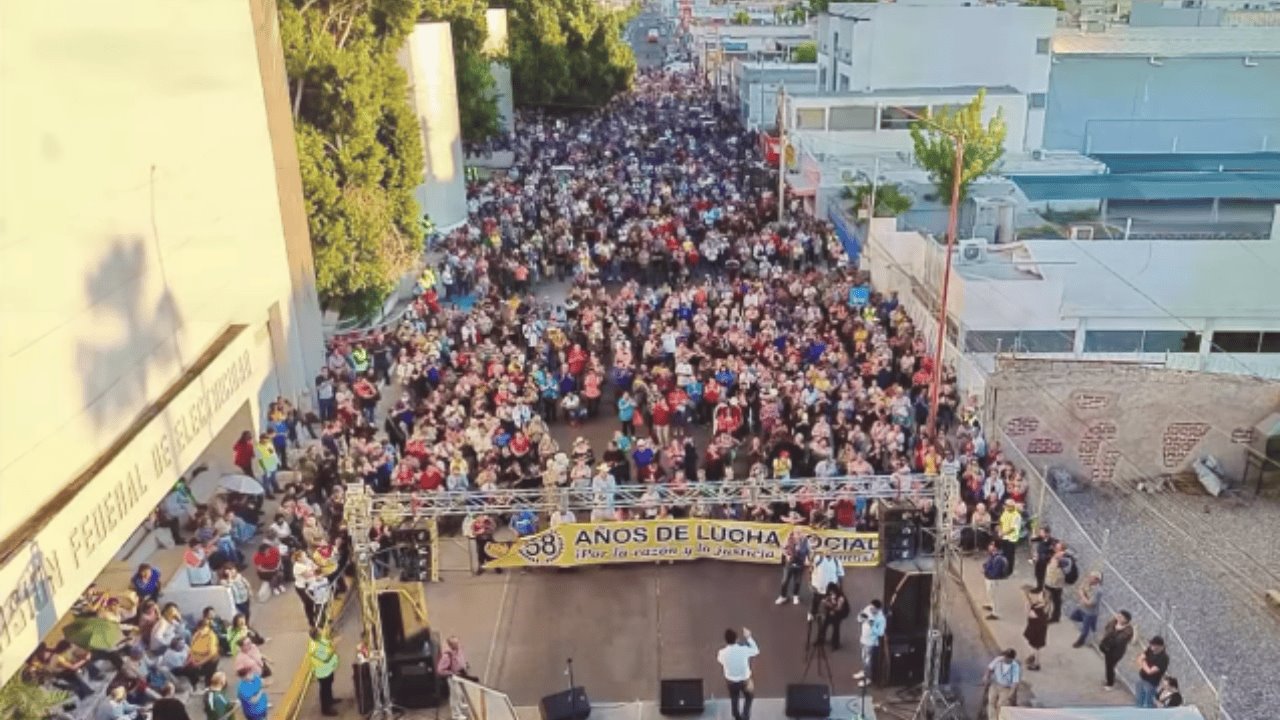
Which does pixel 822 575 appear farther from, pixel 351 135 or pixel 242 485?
pixel 351 135

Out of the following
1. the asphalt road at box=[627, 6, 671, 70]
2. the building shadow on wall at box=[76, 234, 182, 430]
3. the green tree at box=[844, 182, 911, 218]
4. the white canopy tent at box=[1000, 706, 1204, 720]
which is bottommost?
the asphalt road at box=[627, 6, 671, 70]

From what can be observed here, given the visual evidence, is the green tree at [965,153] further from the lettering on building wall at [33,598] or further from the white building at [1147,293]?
the lettering on building wall at [33,598]

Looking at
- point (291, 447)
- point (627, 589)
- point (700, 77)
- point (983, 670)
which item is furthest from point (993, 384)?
point (700, 77)

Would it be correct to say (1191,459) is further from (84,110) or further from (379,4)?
(379,4)

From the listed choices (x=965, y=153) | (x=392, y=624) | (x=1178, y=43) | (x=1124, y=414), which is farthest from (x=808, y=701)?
(x=1178, y=43)

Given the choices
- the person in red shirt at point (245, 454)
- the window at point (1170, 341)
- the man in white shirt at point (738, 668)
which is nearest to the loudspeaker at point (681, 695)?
the man in white shirt at point (738, 668)

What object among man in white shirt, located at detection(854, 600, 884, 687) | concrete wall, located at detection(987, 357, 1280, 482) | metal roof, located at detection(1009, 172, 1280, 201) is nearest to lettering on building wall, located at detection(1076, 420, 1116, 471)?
concrete wall, located at detection(987, 357, 1280, 482)

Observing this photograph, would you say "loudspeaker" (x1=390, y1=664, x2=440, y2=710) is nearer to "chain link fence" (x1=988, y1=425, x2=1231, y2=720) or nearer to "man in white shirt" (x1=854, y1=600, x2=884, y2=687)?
"man in white shirt" (x1=854, y1=600, x2=884, y2=687)
